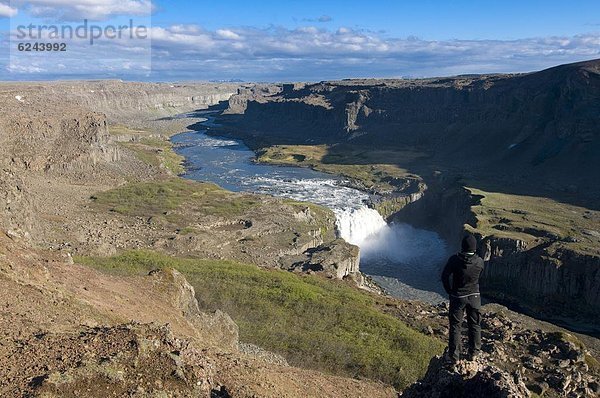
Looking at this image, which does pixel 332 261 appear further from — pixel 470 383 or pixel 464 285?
pixel 464 285

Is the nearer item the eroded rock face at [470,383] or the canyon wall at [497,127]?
the eroded rock face at [470,383]

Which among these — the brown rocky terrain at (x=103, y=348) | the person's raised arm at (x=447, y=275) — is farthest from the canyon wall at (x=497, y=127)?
the person's raised arm at (x=447, y=275)

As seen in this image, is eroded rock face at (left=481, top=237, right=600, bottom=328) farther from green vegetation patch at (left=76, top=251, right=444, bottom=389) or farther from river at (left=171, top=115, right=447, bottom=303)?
green vegetation patch at (left=76, top=251, right=444, bottom=389)

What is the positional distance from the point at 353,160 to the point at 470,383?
13214cm

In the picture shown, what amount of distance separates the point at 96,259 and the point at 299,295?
1654 cm

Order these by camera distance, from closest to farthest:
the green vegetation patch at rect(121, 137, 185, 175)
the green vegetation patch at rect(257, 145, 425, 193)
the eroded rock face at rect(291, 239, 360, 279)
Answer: the eroded rock face at rect(291, 239, 360, 279), the green vegetation patch at rect(257, 145, 425, 193), the green vegetation patch at rect(121, 137, 185, 175)

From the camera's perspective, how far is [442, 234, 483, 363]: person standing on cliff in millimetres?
13109

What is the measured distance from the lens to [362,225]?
8838 cm

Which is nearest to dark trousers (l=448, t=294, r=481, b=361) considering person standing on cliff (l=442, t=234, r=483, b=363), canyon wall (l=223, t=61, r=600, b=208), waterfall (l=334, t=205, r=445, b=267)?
person standing on cliff (l=442, t=234, r=483, b=363)

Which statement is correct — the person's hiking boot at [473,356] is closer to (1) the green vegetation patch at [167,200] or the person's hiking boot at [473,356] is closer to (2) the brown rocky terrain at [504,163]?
(2) the brown rocky terrain at [504,163]

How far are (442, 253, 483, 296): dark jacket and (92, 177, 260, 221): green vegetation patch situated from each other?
6673 centimetres

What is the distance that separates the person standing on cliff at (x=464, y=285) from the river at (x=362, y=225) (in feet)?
157

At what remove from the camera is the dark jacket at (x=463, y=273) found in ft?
42.9

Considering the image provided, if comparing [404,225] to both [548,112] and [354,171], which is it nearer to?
[354,171]
